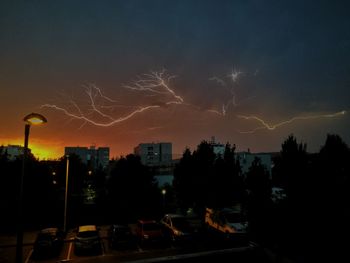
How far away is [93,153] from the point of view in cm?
13975

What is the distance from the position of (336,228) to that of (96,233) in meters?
13.7

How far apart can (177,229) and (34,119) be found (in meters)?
12.4

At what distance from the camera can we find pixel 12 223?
894 inches

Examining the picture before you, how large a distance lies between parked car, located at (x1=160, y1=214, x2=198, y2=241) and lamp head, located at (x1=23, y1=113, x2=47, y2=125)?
11902 millimetres

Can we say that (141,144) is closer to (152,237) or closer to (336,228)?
(152,237)

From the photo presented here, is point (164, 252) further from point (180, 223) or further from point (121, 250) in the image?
point (180, 223)

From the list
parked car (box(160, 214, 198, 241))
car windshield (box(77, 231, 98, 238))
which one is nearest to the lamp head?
car windshield (box(77, 231, 98, 238))

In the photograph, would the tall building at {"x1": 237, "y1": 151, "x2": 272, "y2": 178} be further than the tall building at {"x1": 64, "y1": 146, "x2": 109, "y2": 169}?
No

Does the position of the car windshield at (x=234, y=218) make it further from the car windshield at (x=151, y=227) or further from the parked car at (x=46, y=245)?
the parked car at (x=46, y=245)

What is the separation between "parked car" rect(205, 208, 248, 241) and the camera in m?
16.1

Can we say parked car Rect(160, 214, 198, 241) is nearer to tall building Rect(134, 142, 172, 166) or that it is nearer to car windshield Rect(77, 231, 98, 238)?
car windshield Rect(77, 231, 98, 238)

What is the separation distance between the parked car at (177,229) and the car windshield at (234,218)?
2.38 meters

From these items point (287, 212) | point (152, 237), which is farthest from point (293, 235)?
point (152, 237)

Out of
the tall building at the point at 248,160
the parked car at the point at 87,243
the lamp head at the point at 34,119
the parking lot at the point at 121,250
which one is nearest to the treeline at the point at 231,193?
the parking lot at the point at 121,250
